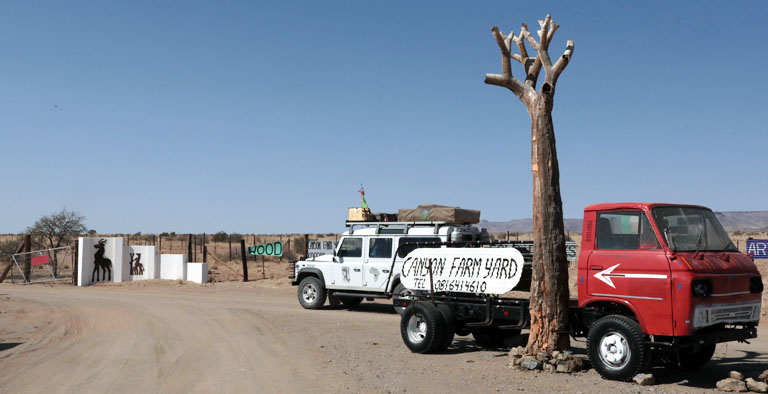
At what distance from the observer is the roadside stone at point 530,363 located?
9.86 m

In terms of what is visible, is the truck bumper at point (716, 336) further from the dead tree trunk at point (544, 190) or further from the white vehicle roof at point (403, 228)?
the white vehicle roof at point (403, 228)

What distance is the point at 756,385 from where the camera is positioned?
821 centimetres

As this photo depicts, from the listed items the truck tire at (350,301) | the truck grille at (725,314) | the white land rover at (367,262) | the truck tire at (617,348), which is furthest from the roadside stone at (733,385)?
the truck tire at (350,301)

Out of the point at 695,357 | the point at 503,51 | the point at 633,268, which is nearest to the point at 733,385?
the point at 695,357

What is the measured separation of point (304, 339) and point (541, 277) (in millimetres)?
5283

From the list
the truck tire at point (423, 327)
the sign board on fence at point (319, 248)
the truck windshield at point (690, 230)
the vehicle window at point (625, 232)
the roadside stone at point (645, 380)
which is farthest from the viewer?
the sign board on fence at point (319, 248)

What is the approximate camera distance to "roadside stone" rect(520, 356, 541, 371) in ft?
32.4

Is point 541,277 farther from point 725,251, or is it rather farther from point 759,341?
point 759,341

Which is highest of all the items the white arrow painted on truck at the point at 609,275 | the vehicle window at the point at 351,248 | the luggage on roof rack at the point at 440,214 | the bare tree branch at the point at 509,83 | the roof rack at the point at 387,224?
the bare tree branch at the point at 509,83

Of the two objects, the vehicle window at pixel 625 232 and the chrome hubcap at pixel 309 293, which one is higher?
the vehicle window at pixel 625 232

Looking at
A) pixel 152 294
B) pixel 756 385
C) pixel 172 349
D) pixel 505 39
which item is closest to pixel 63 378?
pixel 172 349

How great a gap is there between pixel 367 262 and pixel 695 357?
9.57 metres

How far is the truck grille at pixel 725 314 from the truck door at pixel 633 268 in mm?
341

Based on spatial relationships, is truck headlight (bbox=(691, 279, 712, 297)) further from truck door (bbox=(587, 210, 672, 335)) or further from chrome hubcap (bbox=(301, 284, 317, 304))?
chrome hubcap (bbox=(301, 284, 317, 304))
